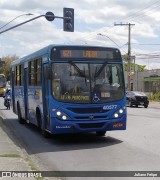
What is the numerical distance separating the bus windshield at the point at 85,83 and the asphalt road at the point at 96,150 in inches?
55.4

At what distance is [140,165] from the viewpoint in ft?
31.3

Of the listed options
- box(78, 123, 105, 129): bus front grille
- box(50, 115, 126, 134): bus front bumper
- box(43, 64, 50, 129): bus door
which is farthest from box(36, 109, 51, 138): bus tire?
box(78, 123, 105, 129): bus front grille

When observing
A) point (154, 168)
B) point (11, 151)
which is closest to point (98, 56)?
point (11, 151)

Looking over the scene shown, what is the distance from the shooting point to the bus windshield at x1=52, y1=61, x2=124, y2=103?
12859 mm

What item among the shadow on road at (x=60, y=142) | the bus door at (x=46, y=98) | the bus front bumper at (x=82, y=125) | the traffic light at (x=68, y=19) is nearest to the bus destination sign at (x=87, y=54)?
the bus door at (x=46, y=98)

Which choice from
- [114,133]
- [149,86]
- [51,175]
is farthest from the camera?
[149,86]

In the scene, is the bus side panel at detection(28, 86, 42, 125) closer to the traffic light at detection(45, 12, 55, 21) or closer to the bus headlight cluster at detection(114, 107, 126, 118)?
the bus headlight cluster at detection(114, 107, 126, 118)

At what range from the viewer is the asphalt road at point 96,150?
9.68 m

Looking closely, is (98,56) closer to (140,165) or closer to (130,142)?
(130,142)

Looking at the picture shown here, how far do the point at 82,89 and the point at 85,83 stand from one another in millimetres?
219

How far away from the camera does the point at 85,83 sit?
13.0m

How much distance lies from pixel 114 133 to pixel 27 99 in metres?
3.91

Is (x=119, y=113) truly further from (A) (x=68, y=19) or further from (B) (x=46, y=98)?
(A) (x=68, y=19)

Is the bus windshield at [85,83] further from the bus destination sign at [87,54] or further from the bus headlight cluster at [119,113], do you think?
the bus headlight cluster at [119,113]
